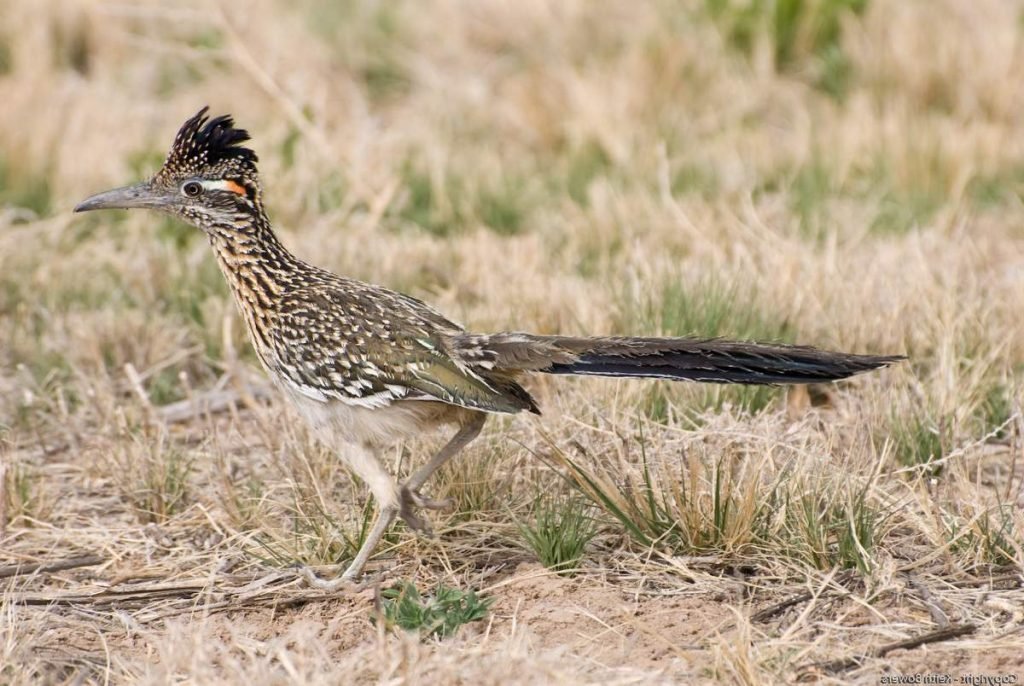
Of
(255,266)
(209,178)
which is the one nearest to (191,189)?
(209,178)

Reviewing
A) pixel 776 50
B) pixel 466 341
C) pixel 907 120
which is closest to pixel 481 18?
pixel 776 50

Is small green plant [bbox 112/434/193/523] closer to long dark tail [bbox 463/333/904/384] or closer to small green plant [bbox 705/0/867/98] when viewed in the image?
long dark tail [bbox 463/333/904/384]

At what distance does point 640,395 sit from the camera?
590cm

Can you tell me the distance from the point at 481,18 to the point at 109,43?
281cm

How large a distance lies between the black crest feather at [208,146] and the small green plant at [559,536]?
1746 millimetres

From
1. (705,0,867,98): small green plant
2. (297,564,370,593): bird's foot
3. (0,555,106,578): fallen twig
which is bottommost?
(0,555,106,578): fallen twig

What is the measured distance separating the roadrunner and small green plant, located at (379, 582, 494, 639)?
0.34m

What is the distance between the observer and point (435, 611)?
180 inches

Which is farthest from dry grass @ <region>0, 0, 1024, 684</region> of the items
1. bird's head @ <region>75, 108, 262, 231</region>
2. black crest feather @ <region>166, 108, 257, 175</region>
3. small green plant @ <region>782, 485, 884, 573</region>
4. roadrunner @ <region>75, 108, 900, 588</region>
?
black crest feather @ <region>166, 108, 257, 175</region>

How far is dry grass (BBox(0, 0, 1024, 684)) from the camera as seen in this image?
4.57m

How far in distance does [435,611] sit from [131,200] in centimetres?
210

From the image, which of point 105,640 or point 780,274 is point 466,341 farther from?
point 780,274

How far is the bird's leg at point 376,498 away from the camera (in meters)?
4.91

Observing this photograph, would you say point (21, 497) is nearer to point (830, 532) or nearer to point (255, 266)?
point (255, 266)
